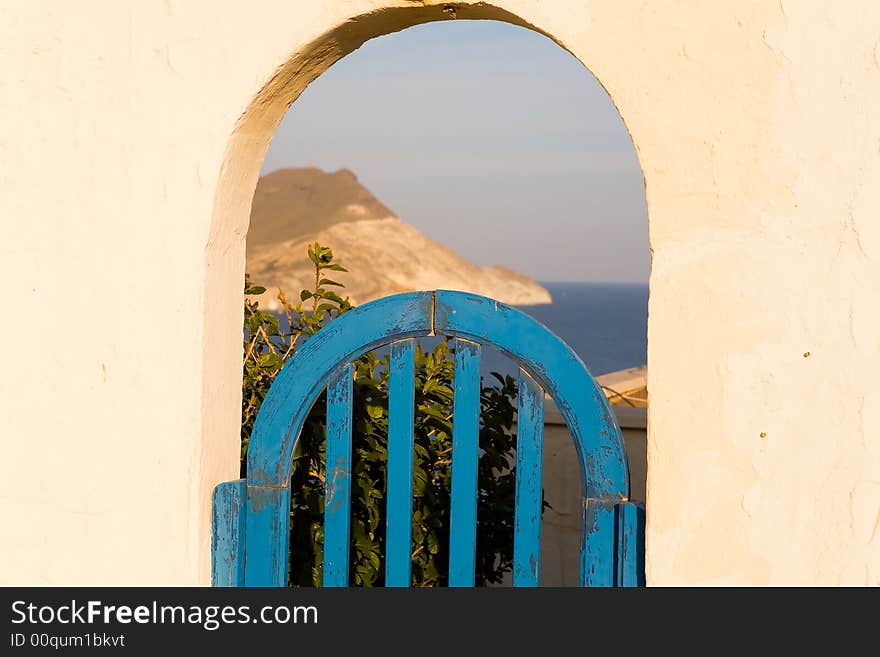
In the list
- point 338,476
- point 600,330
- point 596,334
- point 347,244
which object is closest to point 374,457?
point 338,476

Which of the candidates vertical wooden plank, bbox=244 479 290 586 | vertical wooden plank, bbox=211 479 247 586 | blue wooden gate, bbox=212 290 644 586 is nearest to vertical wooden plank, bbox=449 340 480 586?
blue wooden gate, bbox=212 290 644 586

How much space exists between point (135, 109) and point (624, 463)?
1.52 metres

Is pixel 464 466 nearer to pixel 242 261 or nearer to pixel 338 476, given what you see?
pixel 338 476

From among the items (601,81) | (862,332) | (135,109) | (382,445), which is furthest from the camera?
(382,445)

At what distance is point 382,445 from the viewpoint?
372cm

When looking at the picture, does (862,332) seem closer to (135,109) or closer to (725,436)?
(725,436)

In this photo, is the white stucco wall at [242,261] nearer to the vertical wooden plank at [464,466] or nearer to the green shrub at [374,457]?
the vertical wooden plank at [464,466]

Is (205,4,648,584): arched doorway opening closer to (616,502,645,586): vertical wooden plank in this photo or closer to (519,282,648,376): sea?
(616,502,645,586): vertical wooden plank

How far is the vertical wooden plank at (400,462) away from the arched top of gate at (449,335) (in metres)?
0.07

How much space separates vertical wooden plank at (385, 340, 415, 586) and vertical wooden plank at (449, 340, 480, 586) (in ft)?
0.41

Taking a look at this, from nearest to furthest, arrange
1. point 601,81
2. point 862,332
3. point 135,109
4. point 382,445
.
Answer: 1. point 862,332
2. point 601,81
3. point 135,109
4. point 382,445

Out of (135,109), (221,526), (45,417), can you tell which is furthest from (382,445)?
(135,109)
